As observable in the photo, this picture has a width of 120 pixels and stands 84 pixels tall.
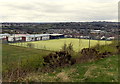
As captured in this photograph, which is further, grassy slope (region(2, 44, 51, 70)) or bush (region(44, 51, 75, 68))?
grassy slope (region(2, 44, 51, 70))

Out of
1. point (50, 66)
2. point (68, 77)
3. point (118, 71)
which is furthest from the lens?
point (50, 66)

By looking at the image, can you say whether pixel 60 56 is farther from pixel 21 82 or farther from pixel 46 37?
pixel 46 37

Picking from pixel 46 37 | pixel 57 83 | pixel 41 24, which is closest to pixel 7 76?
pixel 57 83

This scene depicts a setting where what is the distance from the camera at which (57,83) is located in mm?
6293

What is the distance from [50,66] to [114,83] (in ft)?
14.8

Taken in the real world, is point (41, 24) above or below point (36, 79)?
above

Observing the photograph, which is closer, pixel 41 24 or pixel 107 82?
pixel 107 82

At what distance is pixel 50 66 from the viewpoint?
9789 mm

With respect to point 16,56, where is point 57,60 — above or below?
above

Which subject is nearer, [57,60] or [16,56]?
[57,60]

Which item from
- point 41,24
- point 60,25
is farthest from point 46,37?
point 41,24

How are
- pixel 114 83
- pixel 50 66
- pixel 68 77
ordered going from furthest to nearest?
A: pixel 50 66 → pixel 68 77 → pixel 114 83

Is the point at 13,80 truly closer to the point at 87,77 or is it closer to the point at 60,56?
the point at 87,77

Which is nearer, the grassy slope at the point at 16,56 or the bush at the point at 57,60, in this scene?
the bush at the point at 57,60
